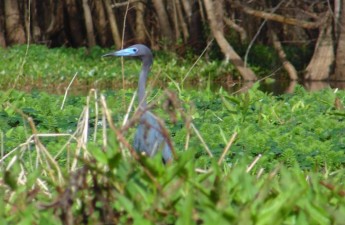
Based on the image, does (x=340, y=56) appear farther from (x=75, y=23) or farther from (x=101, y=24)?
(x=75, y=23)

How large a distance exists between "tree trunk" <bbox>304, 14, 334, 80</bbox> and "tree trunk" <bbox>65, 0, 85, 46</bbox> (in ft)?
26.1

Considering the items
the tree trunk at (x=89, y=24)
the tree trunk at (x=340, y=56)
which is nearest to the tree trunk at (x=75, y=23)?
the tree trunk at (x=89, y=24)

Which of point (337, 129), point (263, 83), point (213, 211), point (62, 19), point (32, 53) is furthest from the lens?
point (62, 19)

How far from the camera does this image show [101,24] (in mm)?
24891

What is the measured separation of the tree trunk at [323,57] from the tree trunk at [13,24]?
24.7ft

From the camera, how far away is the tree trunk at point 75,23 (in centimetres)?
2469

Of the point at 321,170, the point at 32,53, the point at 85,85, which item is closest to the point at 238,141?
the point at 321,170

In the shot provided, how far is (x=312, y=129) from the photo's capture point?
7410mm

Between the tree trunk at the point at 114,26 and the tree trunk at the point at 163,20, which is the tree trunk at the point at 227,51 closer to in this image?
the tree trunk at the point at 163,20

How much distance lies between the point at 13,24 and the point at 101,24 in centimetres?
252

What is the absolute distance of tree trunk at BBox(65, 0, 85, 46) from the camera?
24688mm

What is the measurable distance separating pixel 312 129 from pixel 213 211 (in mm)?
4452

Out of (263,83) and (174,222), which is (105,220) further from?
(263,83)

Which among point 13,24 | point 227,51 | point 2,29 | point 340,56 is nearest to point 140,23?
point 13,24
